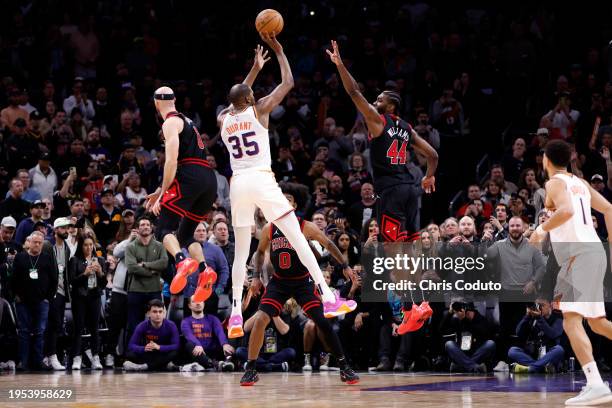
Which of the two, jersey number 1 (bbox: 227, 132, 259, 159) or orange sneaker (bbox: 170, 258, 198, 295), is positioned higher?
jersey number 1 (bbox: 227, 132, 259, 159)

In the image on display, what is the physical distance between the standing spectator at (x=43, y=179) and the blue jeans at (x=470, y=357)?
8.13 meters

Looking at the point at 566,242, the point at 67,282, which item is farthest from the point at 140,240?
the point at 566,242

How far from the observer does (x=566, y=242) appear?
34.7 ft

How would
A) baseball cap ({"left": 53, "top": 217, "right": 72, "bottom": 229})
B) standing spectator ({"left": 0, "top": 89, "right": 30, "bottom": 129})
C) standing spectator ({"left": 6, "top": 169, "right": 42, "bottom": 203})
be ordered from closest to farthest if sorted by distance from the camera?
baseball cap ({"left": 53, "top": 217, "right": 72, "bottom": 229}), standing spectator ({"left": 6, "top": 169, "right": 42, "bottom": 203}), standing spectator ({"left": 0, "top": 89, "right": 30, "bottom": 129})

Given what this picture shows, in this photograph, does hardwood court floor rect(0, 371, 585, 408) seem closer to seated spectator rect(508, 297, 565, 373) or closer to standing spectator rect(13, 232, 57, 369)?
seated spectator rect(508, 297, 565, 373)

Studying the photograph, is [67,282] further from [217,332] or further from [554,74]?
[554,74]

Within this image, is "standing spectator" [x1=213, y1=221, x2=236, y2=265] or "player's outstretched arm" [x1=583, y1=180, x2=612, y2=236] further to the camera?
A: "standing spectator" [x1=213, y1=221, x2=236, y2=265]

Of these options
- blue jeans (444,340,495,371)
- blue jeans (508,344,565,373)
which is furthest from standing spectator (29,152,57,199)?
blue jeans (508,344,565,373)

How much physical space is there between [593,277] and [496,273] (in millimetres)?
5965

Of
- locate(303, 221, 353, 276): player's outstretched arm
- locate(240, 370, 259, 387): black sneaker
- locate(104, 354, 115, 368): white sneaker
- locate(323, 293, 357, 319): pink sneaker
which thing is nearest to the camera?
locate(323, 293, 357, 319): pink sneaker

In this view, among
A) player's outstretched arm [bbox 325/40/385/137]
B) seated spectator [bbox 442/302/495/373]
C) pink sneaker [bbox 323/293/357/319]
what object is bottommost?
seated spectator [bbox 442/302/495/373]

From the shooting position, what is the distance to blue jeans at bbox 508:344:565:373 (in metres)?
15.6

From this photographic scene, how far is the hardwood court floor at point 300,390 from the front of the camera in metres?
10.7

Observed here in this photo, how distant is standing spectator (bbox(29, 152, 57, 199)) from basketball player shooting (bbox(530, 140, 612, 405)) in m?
11.5
